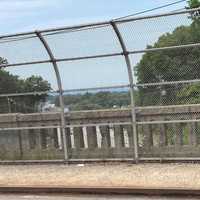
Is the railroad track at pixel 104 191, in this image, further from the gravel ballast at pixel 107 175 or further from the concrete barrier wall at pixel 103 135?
the concrete barrier wall at pixel 103 135

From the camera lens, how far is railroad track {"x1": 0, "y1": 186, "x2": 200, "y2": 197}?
948 centimetres

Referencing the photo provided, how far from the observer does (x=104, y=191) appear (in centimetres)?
1004

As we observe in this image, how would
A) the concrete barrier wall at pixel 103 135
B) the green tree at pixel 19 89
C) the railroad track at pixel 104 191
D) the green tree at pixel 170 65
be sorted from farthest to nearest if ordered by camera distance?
the green tree at pixel 19 89 → the concrete barrier wall at pixel 103 135 → the green tree at pixel 170 65 → the railroad track at pixel 104 191

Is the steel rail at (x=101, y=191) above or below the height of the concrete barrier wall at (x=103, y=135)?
below

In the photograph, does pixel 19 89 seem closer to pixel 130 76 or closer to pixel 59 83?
pixel 59 83

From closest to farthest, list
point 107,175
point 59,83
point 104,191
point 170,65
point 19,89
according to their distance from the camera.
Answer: point 104,191 < point 107,175 < point 170,65 < point 59,83 < point 19,89

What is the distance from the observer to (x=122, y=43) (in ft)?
38.4

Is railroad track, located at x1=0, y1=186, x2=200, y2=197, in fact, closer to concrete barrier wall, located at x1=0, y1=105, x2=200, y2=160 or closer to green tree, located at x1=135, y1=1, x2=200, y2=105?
concrete barrier wall, located at x1=0, y1=105, x2=200, y2=160

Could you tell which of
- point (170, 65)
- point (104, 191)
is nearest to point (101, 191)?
point (104, 191)

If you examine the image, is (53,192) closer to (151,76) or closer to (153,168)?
(153,168)

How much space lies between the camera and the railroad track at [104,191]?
9.48m

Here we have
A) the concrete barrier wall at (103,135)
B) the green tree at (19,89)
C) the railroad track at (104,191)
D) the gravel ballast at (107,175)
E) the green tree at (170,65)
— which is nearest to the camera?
the railroad track at (104,191)

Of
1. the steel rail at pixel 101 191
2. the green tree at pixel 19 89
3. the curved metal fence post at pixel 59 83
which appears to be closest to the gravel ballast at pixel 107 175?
the steel rail at pixel 101 191

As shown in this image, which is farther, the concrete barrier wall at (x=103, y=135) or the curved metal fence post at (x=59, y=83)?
Answer: the curved metal fence post at (x=59, y=83)
